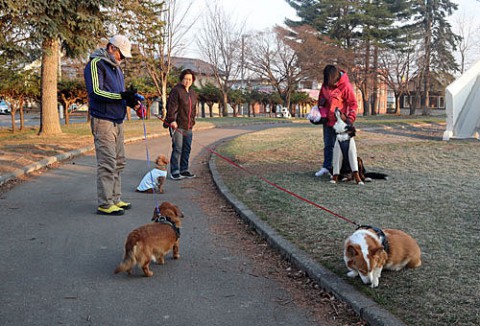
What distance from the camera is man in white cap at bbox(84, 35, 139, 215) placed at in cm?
541

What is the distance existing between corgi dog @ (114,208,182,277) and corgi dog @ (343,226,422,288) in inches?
62.3

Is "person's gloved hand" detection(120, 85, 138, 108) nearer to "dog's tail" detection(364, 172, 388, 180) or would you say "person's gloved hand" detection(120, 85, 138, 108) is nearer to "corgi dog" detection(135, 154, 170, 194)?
"corgi dog" detection(135, 154, 170, 194)

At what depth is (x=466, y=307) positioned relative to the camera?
9.66 feet

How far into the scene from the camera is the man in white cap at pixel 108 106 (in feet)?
17.8

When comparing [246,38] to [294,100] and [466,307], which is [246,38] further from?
[466,307]

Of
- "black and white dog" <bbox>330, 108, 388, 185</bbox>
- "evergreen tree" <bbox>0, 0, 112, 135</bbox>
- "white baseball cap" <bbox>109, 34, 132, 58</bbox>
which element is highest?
"evergreen tree" <bbox>0, 0, 112, 135</bbox>

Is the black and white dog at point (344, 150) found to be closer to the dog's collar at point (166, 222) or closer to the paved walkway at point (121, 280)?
the paved walkway at point (121, 280)

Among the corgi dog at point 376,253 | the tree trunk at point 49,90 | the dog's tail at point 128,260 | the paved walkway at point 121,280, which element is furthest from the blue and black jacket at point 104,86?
the tree trunk at point 49,90

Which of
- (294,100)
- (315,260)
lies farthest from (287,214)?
(294,100)

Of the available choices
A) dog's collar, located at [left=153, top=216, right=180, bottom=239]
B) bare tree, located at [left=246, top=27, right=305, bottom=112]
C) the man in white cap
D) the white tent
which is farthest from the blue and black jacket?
bare tree, located at [left=246, top=27, right=305, bottom=112]

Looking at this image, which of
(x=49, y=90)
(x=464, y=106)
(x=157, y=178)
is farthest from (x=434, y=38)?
(x=157, y=178)

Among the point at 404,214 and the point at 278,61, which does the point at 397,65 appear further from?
the point at 404,214

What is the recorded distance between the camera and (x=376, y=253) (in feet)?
10.8

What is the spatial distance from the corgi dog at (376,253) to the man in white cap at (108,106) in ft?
11.1
